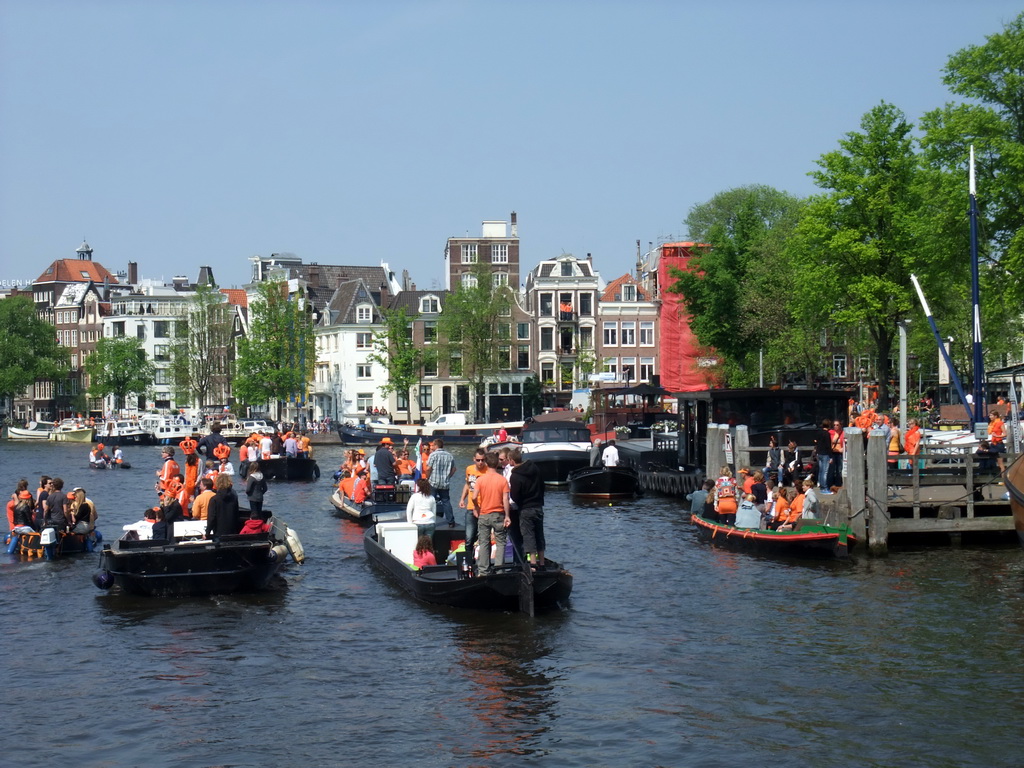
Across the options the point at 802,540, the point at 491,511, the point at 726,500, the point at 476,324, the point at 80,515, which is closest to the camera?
the point at 491,511

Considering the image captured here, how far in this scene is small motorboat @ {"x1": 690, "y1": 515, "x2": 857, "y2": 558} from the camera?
1033 inches

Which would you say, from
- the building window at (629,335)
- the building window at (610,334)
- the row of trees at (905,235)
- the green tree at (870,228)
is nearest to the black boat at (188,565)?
the row of trees at (905,235)

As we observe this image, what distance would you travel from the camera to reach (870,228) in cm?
5106

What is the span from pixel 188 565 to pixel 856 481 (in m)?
13.8

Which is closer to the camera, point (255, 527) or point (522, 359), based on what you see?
point (255, 527)

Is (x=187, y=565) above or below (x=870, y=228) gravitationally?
below

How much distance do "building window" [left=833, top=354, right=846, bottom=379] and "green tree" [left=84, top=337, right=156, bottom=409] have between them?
6627 centimetres

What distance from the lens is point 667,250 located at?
9788 centimetres

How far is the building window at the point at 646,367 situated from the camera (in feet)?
338

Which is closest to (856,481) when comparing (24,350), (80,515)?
(80,515)

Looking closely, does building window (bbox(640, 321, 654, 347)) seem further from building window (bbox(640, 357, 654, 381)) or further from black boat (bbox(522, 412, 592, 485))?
black boat (bbox(522, 412, 592, 485))

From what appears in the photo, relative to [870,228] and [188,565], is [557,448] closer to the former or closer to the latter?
[870,228]

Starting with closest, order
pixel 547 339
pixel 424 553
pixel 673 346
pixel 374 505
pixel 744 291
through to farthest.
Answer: pixel 424 553 < pixel 374 505 < pixel 744 291 < pixel 673 346 < pixel 547 339

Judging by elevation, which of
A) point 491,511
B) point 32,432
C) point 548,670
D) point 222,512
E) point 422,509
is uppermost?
point 32,432
